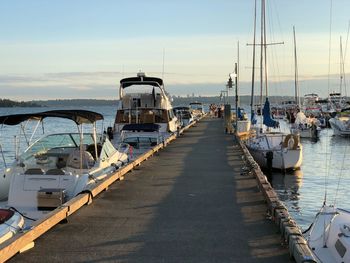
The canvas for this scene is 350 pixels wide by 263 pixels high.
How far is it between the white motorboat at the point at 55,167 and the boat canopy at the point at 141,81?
13.0 meters

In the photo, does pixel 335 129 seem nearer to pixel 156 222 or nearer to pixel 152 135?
pixel 152 135

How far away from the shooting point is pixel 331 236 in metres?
9.14

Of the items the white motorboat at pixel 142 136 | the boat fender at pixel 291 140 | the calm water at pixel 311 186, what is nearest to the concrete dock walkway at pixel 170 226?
the calm water at pixel 311 186

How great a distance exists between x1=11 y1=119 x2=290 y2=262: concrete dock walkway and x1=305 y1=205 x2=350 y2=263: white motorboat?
1106 mm

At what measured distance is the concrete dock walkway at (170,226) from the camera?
6984 mm

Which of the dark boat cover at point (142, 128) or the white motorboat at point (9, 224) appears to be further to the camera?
the dark boat cover at point (142, 128)

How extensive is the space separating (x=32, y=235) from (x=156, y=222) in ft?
7.65

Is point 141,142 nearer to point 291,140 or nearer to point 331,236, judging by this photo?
point 291,140

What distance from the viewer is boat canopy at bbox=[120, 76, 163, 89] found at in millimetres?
29391

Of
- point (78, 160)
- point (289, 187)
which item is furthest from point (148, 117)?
point (78, 160)

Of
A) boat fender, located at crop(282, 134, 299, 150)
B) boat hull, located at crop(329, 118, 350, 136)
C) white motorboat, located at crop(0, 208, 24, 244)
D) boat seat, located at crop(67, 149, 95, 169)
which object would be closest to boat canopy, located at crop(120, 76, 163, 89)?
boat fender, located at crop(282, 134, 299, 150)

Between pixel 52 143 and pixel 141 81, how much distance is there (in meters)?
14.9

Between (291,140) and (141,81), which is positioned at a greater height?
(141,81)

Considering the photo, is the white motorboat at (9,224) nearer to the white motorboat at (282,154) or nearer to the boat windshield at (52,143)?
the boat windshield at (52,143)
